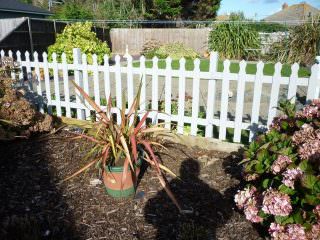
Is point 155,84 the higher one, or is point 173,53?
point 155,84

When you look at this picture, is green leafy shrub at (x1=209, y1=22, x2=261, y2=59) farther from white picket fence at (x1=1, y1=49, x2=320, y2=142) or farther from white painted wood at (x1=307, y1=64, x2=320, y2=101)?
white painted wood at (x1=307, y1=64, x2=320, y2=101)

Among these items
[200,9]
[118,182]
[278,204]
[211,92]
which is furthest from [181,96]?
[200,9]

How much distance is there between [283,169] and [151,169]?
164 cm

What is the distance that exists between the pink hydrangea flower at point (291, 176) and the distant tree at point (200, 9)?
34300 millimetres

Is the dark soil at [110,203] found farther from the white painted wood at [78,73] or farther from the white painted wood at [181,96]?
the white painted wood at [78,73]

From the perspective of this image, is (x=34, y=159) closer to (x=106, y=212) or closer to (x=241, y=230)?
(x=106, y=212)

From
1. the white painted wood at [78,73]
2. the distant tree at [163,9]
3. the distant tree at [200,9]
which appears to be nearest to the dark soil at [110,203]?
the white painted wood at [78,73]

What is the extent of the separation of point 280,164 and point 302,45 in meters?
12.5

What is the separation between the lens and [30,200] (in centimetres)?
296

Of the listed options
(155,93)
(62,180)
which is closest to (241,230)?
(62,180)

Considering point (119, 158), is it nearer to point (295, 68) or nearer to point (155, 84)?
point (155, 84)

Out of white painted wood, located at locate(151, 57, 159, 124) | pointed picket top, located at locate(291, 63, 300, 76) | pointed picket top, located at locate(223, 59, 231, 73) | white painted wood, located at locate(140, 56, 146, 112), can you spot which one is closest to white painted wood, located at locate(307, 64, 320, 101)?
pointed picket top, located at locate(291, 63, 300, 76)

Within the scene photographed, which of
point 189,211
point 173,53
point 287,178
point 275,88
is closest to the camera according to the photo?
point 287,178

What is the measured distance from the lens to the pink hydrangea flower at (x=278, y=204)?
6.61ft
